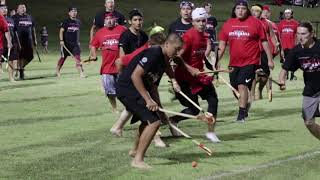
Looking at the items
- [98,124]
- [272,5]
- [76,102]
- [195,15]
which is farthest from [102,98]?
[272,5]

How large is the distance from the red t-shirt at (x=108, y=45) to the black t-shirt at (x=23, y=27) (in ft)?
26.0

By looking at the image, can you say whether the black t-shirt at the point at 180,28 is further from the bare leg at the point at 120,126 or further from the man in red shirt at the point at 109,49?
the man in red shirt at the point at 109,49

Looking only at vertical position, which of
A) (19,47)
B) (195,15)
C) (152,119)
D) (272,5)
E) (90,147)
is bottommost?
(272,5)

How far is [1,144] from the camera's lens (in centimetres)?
987

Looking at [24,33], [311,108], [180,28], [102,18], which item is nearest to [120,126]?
[180,28]

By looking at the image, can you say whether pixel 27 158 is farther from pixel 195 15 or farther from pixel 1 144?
pixel 195 15

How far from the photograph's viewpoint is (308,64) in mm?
8812

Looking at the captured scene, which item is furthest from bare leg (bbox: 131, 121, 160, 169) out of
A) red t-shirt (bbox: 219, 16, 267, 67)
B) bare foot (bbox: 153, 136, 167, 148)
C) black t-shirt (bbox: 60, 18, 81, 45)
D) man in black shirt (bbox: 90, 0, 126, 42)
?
black t-shirt (bbox: 60, 18, 81, 45)

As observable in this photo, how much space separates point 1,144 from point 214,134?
2877 millimetres

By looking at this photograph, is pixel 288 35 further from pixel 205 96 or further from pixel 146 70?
pixel 146 70

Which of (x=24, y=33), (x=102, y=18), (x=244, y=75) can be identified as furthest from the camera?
(x=24, y=33)

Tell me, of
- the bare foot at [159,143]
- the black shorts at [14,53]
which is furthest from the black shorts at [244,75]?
the black shorts at [14,53]

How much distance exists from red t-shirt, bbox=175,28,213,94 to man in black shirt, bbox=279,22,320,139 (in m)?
1.73

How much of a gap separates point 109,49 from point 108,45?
75 millimetres
